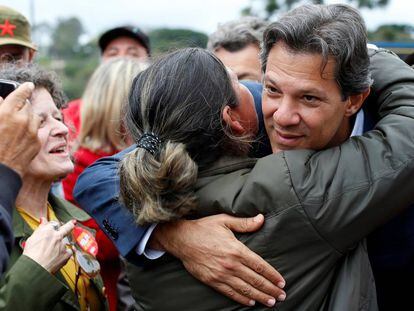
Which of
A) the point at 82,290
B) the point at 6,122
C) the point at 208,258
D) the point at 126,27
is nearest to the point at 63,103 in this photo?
the point at 82,290

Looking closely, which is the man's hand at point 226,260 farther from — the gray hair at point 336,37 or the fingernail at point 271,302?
the gray hair at point 336,37

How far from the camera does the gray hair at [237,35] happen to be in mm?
4129

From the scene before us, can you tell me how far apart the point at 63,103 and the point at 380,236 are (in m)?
1.86

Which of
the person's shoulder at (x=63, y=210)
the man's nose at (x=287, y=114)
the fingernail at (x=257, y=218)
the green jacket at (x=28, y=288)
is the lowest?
the person's shoulder at (x=63, y=210)

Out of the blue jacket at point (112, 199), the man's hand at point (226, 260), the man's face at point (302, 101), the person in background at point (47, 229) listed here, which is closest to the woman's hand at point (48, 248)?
the person in background at point (47, 229)

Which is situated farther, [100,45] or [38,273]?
[100,45]

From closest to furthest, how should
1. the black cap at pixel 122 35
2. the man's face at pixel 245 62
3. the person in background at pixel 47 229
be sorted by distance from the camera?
the person in background at pixel 47 229, the man's face at pixel 245 62, the black cap at pixel 122 35

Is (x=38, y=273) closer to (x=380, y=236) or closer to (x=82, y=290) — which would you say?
(x=82, y=290)

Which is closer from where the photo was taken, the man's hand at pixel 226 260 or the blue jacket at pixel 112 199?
the man's hand at pixel 226 260

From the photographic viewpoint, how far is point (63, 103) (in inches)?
123

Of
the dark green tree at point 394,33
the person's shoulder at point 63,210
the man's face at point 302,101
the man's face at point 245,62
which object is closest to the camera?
the man's face at point 302,101

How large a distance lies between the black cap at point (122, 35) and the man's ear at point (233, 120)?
3.66 m

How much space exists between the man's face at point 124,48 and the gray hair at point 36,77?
2.48 metres

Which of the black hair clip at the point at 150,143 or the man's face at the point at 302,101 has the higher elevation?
the man's face at the point at 302,101
